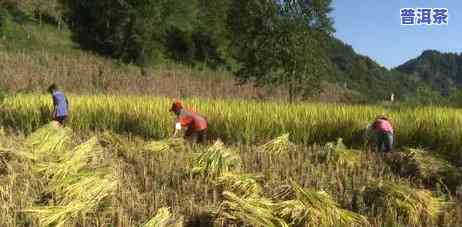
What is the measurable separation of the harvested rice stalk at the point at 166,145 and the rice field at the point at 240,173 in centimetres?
3

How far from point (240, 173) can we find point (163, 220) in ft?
6.21

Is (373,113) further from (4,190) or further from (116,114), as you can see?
(4,190)

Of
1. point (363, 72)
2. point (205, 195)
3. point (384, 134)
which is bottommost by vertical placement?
point (205, 195)

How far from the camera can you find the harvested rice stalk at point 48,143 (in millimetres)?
6904

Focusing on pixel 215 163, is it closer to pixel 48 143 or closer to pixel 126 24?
pixel 48 143

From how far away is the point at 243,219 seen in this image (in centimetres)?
453

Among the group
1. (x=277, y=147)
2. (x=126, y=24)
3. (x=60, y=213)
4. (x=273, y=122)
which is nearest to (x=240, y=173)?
(x=277, y=147)

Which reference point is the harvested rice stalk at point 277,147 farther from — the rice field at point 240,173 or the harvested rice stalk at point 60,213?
the harvested rice stalk at point 60,213

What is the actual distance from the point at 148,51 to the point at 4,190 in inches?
1194

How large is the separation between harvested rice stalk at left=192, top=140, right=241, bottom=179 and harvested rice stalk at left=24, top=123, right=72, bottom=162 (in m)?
1.77

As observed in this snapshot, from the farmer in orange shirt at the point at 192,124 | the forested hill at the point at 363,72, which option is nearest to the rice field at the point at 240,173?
the farmer in orange shirt at the point at 192,124

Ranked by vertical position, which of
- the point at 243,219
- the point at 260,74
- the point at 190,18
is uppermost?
the point at 190,18

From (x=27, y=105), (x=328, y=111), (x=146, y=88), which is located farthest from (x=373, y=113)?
(x=146, y=88)

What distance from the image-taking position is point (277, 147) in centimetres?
832
